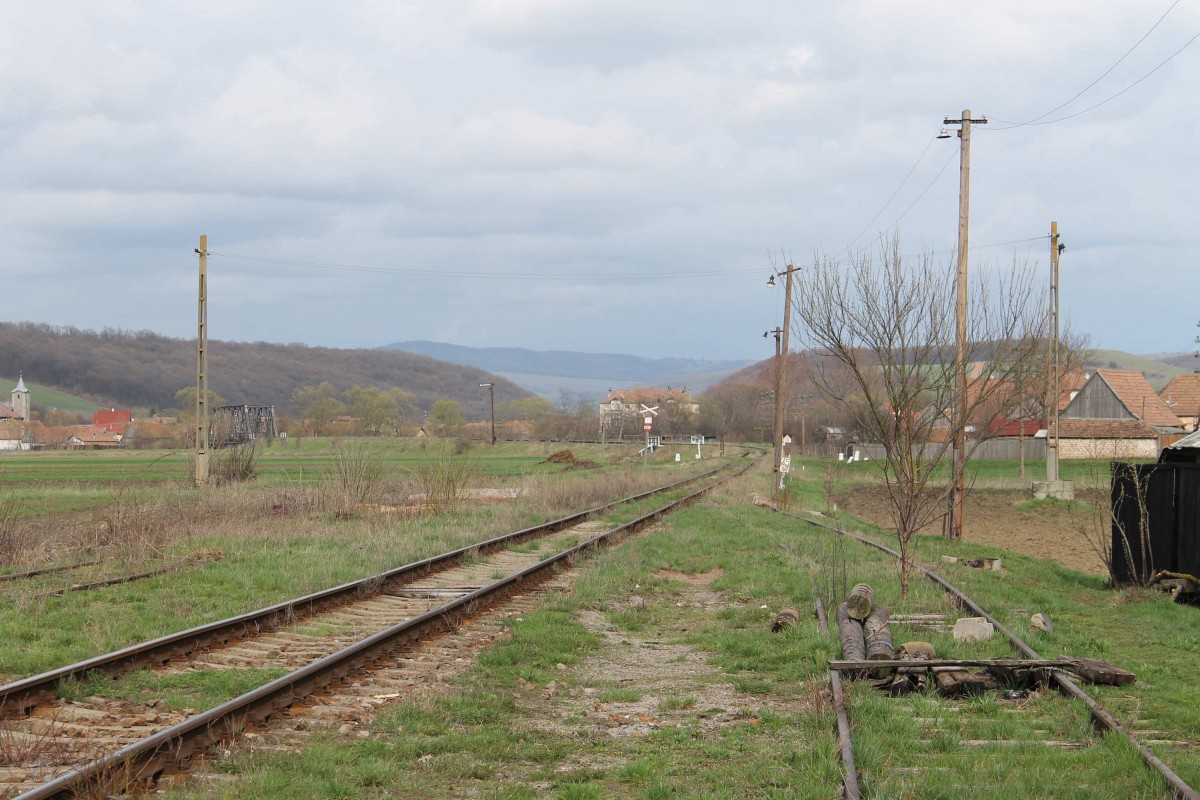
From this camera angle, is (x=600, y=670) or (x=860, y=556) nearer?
(x=600, y=670)

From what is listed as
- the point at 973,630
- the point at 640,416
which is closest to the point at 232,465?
the point at 973,630

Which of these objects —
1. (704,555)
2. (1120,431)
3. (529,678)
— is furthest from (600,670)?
(1120,431)

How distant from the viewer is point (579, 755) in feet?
22.2

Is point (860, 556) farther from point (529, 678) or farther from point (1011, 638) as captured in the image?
point (529, 678)

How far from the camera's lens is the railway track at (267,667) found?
5852 mm

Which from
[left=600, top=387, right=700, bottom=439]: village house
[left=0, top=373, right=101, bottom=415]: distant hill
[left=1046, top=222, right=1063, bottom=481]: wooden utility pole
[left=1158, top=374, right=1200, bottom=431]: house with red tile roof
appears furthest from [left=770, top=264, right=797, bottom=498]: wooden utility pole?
[left=0, top=373, right=101, bottom=415]: distant hill

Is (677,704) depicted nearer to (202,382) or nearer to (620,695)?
(620,695)

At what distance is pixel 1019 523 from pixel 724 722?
93.1 ft

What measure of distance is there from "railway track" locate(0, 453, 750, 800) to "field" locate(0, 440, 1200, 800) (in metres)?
0.28

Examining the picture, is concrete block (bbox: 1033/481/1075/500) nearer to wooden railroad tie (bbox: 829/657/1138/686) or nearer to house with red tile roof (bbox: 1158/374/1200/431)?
wooden railroad tie (bbox: 829/657/1138/686)

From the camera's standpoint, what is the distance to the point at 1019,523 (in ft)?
108

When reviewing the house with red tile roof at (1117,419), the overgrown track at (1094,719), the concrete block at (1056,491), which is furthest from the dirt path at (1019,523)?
the house with red tile roof at (1117,419)

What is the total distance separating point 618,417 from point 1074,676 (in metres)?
113

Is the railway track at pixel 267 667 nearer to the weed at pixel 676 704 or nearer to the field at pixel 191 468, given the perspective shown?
the weed at pixel 676 704
